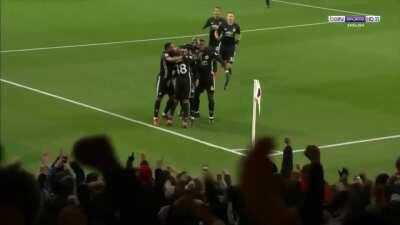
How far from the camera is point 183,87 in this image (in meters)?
20.8

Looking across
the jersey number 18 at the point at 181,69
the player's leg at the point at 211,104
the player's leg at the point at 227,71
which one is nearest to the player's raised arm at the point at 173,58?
the jersey number 18 at the point at 181,69

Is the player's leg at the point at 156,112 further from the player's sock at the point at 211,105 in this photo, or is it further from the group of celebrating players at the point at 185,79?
the player's sock at the point at 211,105

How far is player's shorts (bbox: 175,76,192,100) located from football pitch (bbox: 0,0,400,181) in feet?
2.85

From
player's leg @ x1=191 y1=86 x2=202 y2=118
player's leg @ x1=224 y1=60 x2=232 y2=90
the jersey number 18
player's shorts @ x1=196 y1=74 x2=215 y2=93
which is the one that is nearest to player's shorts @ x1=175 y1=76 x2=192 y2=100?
the jersey number 18

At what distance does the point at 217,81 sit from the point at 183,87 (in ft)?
18.1

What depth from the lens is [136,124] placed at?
71.5ft

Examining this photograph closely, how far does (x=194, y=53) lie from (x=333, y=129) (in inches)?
138

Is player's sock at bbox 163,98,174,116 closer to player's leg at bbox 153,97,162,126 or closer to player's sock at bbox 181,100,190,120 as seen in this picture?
player's leg at bbox 153,97,162,126

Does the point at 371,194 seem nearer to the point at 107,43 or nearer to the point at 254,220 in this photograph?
the point at 254,220

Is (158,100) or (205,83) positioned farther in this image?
(205,83)

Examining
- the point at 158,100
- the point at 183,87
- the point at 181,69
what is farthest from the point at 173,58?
the point at 158,100

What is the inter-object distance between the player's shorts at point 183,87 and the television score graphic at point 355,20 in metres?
14.9

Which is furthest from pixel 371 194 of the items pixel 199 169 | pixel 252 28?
pixel 252 28

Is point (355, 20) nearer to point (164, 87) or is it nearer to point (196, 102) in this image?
point (196, 102)
